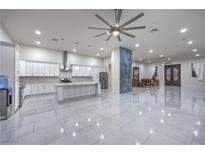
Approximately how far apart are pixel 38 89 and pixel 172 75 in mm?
15144

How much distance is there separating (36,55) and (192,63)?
605 inches

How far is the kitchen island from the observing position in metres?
5.40

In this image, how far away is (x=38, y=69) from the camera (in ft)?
24.5

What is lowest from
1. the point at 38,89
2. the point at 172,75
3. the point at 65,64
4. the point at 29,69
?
the point at 38,89

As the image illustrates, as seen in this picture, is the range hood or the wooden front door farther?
the wooden front door

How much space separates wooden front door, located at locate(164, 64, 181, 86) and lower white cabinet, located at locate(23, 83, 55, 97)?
14.2m

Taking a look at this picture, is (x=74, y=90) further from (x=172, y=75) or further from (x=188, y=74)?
(x=172, y=75)

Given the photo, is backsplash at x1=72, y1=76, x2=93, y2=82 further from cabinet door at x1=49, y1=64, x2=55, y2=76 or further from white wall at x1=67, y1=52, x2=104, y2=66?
cabinet door at x1=49, y1=64, x2=55, y2=76

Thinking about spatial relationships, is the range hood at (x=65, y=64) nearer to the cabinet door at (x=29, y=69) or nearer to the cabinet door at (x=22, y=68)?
the cabinet door at (x=29, y=69)

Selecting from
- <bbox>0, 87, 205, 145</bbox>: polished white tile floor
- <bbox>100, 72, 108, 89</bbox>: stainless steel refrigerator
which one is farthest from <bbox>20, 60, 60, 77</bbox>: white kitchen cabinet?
<bbox>0, 87, 205, 145</bbox>: polished white tile floor

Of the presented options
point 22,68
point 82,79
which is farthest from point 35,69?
point 82,79

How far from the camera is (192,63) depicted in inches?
495

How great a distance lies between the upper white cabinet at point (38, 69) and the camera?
22.6ft
